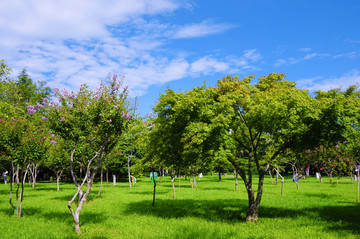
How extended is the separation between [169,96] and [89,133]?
533 centimetres

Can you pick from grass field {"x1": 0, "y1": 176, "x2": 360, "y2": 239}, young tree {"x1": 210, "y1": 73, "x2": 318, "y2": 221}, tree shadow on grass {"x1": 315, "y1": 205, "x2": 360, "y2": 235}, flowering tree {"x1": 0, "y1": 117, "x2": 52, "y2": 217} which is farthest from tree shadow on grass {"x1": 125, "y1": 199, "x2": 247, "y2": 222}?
flowering tree {"x1": 0, "y1": 117, "x2": 52, "y2": 217}

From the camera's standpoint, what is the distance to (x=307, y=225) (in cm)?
1387

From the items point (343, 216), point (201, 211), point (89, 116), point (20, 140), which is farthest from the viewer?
point (201, 211)

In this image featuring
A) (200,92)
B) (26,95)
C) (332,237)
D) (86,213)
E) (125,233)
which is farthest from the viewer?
(26,95)

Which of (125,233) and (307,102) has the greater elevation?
(307,102)

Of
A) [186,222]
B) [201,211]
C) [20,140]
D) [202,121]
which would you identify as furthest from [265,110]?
[20,140]

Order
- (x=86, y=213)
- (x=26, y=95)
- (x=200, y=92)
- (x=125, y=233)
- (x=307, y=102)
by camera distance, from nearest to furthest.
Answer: (x=125, y=233)
(x=307, y=102)
(x=200, y=92)
(x=86, y=213)
(x=26, y=95)

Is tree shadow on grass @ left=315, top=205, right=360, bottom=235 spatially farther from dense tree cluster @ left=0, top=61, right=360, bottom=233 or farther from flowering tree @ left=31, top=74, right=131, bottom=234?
flowering tree @ left=31, top=74, right=131, bottom=234

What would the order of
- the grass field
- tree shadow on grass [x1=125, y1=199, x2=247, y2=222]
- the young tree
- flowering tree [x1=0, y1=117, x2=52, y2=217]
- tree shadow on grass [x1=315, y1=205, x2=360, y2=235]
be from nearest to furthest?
the grass field
tree shadow on grass [x1=315, y1=205, x2=360, y2=235]
the young tree
flowering tree [x1=0, y1=117, x2=52, y2=217]
tree shadow on grass [x1=125, y1=199, x2=247, y2=222]

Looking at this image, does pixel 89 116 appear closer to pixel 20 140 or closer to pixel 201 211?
pixel 20 140

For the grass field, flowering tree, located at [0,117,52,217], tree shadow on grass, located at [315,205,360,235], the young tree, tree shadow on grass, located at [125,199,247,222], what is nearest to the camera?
the grass field

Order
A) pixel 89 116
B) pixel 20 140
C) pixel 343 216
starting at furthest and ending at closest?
pixel 343 216 < pixel 20 140 < pixel 89 116

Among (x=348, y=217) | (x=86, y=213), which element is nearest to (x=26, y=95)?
(x=86, y=213)

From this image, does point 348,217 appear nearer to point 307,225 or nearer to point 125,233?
point 307,225
